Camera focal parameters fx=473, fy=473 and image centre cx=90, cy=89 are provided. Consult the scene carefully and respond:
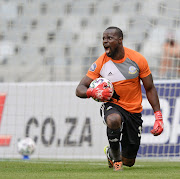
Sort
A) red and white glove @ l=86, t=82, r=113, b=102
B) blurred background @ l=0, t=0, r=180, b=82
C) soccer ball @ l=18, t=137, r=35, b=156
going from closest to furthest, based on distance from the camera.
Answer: red and white glove @ l=86, t=82, r=113, b=102
soccer ball @ l=18, t=137, r=35, b=156
blurred background @ l=0, t=0, r=180, b=82

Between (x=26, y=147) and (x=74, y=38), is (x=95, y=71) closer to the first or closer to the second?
(x=26, y=147)

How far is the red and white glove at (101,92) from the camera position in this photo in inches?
208

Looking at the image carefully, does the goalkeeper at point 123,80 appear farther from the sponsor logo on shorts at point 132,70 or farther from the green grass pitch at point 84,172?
the green grass pitch at point 84,172

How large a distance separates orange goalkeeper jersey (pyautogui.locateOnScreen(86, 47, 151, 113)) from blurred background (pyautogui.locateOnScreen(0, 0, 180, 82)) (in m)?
3.71

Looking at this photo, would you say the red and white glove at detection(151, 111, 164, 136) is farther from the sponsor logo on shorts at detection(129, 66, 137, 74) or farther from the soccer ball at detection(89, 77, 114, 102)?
the soccer ball at detection(89, 77, 114, 102)

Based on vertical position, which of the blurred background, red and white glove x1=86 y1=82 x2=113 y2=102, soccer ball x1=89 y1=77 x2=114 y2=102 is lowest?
red and white glove x1=86 y1=82 x2=113 y2=102

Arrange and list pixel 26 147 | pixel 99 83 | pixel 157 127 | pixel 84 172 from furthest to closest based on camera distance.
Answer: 1. pixel 26 147
2. pixel 157 127
3. pixel 99 83
4. pixel 84 172

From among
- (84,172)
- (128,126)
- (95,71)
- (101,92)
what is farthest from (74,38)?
(84,172)

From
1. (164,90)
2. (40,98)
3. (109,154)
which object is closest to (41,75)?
(40,98)

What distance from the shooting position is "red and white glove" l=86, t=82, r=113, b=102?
5281 millimetres

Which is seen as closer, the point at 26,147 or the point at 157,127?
the point at 157,127

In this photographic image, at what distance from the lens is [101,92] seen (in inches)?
208

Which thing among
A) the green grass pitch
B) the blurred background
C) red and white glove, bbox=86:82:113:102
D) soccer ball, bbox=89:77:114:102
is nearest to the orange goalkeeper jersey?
soccer ball, bbox=89:77:114:102

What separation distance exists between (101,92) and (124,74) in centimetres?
Answer: 55
